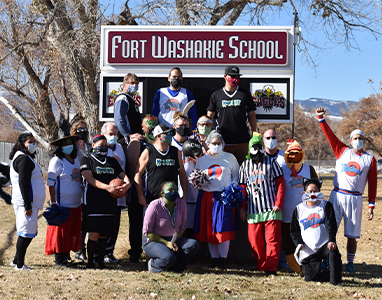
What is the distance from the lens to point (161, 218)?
631 cm

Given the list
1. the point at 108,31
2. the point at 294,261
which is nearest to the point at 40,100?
the point at 108,31

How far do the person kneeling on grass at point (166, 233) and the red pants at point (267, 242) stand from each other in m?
0.86

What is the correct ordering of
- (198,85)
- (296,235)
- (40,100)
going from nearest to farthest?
1. (296,235)
2. (198,85)
3. (40,100)

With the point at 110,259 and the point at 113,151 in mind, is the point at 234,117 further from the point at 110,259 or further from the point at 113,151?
the point at 110,259

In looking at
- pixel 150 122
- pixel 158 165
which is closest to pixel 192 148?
pixel 158 165

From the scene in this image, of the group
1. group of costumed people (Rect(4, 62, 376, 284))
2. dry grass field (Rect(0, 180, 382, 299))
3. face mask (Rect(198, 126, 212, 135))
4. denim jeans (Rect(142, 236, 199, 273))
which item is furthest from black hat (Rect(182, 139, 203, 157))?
dry grass field (Rect(0, 180, 382, 299))

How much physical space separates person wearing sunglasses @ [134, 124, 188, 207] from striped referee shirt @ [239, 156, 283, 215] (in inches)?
38.2

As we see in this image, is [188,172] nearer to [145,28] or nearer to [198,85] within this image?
[198,85]

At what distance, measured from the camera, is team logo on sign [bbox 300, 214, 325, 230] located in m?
6.12

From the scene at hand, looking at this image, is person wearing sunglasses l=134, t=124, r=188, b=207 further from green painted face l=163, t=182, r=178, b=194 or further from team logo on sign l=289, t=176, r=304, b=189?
team logo on sign l=289, t=176, r=304, b=189

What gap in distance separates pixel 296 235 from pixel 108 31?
5.68 metres

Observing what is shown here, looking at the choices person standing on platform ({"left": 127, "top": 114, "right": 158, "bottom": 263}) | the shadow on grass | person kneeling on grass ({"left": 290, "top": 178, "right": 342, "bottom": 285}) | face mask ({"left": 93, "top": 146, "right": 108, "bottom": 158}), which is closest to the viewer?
person kneeling on grass ({"left": 290, "top": 178, "right": 342, "bottom": 285})

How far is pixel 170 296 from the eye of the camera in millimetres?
5305

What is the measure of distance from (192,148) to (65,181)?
6.29 ft
